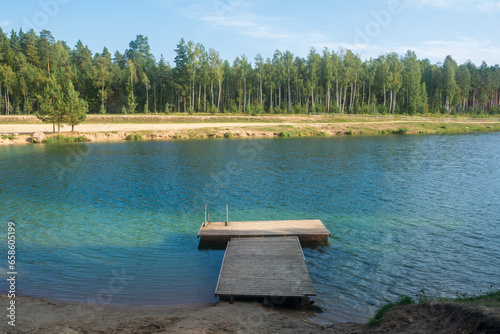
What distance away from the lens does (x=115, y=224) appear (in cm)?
2197

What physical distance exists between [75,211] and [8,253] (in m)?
7.42

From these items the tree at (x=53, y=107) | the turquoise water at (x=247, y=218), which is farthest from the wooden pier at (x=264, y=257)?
the tree at (x=53, y=107)

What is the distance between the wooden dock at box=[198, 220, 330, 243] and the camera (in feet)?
59.5

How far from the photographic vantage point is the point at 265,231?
1850 centimetres

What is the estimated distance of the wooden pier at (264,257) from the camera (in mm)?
12258

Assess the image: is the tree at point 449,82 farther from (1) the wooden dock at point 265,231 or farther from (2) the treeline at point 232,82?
(1) the wooden dock at point 265,231

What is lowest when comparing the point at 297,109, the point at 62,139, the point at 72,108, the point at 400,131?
the point at 62,139

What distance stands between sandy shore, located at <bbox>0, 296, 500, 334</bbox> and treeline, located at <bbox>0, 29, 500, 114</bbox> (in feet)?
301

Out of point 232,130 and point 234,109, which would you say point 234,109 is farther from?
point 232,130

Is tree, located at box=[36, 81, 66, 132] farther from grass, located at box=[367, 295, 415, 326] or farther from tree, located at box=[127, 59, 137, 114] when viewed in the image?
grass, located at box=[367, 295, 415, 326]

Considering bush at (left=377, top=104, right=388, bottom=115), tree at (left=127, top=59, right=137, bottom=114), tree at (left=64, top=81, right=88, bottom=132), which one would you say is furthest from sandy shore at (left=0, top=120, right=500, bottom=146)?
tree at (left=127, top=59, right=137, bottom=114)

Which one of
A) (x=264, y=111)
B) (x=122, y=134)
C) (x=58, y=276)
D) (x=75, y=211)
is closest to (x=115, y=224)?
(x=75, y=211)

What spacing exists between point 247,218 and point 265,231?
4.24 meters

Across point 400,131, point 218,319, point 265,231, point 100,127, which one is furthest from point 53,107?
point 400,131
